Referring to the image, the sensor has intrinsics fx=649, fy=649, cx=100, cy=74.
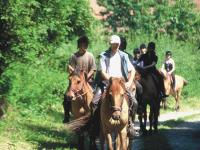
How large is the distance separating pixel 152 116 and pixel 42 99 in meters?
3.89

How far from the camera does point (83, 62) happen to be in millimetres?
15648

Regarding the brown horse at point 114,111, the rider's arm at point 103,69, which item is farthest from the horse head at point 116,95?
the rider's arm at point 103,69

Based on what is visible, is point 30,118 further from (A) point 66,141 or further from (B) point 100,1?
(B) point 100,1

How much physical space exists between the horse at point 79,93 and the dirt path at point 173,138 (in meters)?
2.29

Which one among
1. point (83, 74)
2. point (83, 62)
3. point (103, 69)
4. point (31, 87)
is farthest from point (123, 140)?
point (31, 87)

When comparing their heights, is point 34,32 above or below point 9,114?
above

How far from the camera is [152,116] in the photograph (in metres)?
20.8

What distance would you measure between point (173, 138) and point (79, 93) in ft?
16.7

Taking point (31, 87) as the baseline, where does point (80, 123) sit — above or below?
below

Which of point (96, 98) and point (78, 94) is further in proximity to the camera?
point (78, 94)

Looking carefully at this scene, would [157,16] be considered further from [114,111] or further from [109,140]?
[114,111]

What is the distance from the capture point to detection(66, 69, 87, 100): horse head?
14555mm

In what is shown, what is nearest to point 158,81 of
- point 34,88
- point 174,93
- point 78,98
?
point 34,88

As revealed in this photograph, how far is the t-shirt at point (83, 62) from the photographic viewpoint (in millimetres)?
15641
